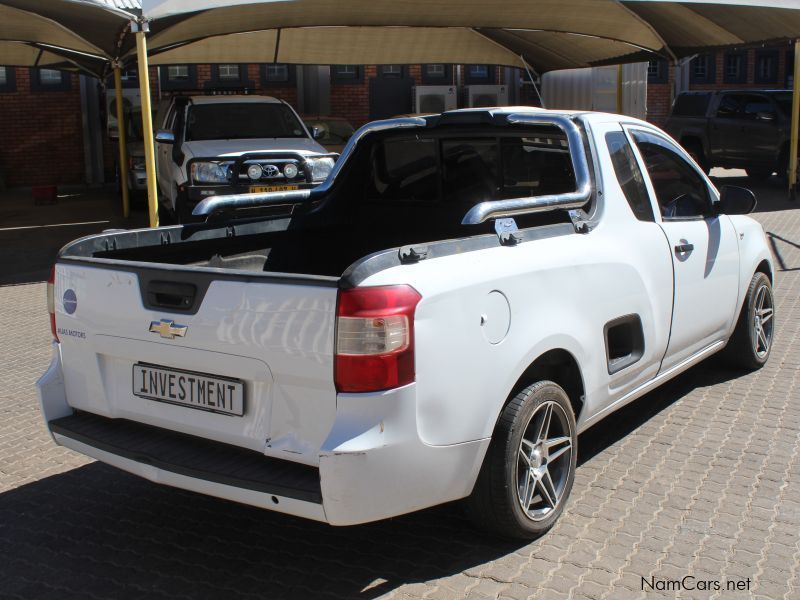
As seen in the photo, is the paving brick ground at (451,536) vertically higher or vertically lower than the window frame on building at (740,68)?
lower

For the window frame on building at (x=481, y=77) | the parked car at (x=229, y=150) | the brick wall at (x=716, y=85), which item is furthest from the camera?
the brick wall at (x=716, y=85)

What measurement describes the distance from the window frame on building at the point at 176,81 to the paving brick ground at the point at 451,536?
701 inches

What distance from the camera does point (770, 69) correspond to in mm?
28938

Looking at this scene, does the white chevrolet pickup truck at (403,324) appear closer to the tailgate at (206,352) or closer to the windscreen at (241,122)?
the tailgate at (206,352)

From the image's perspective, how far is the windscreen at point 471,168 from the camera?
4711 mm

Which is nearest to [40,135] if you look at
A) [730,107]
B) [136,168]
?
[136,168]

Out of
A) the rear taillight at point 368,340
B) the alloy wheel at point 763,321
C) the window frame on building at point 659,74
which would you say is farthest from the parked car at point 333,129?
the rear taillight at point 368,340

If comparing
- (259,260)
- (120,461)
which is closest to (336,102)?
(259,260)

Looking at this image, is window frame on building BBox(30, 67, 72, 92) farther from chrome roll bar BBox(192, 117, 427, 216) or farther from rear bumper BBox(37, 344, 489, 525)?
rear bumper BBox(37, 344, 489, 525)

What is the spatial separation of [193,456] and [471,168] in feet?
7.45

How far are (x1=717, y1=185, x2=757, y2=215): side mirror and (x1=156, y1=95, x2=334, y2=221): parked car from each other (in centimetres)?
574

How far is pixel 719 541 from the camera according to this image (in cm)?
378

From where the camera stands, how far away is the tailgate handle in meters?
3.37

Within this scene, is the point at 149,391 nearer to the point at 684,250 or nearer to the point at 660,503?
the point at 660,503
